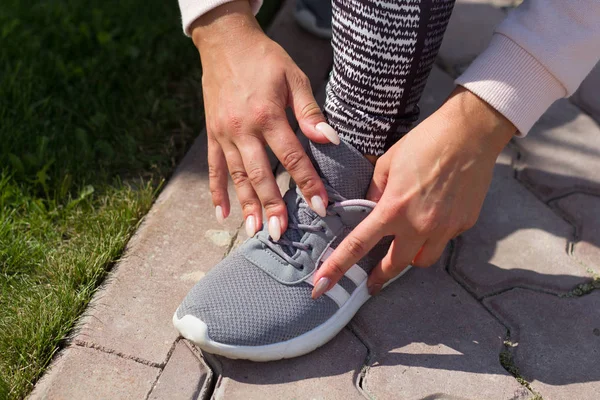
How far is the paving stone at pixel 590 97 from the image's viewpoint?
1.99 meters

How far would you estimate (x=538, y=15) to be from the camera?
111 centimetres

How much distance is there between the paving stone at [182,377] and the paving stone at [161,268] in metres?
0.03

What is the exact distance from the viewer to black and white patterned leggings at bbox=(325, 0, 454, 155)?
1.14 meters

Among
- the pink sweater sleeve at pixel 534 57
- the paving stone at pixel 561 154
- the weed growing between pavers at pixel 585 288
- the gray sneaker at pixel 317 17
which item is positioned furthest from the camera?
the gray sneaker at pixel 317 17

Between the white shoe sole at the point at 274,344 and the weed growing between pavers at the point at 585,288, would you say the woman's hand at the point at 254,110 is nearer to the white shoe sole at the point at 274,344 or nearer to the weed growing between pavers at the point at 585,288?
the white shoe sole at the point at 274,344

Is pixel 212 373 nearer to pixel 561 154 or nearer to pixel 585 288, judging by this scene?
pixel 585 288

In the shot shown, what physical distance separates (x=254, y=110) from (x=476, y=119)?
0.36m

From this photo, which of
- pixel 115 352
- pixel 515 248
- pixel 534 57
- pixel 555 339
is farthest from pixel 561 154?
pixel 115 352

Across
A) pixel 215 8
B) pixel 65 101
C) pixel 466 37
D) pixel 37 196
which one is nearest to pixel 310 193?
pixel 215 8

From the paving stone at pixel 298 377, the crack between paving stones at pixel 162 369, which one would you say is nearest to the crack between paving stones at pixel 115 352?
the crack between paving stones at pixel 162 369

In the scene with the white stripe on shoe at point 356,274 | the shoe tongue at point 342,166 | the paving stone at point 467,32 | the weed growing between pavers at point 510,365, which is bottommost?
the weed growing between pavers at point 510,365

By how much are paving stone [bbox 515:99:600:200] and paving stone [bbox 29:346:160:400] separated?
1053 mm

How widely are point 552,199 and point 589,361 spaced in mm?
496

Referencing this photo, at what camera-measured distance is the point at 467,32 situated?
227 centimetres
